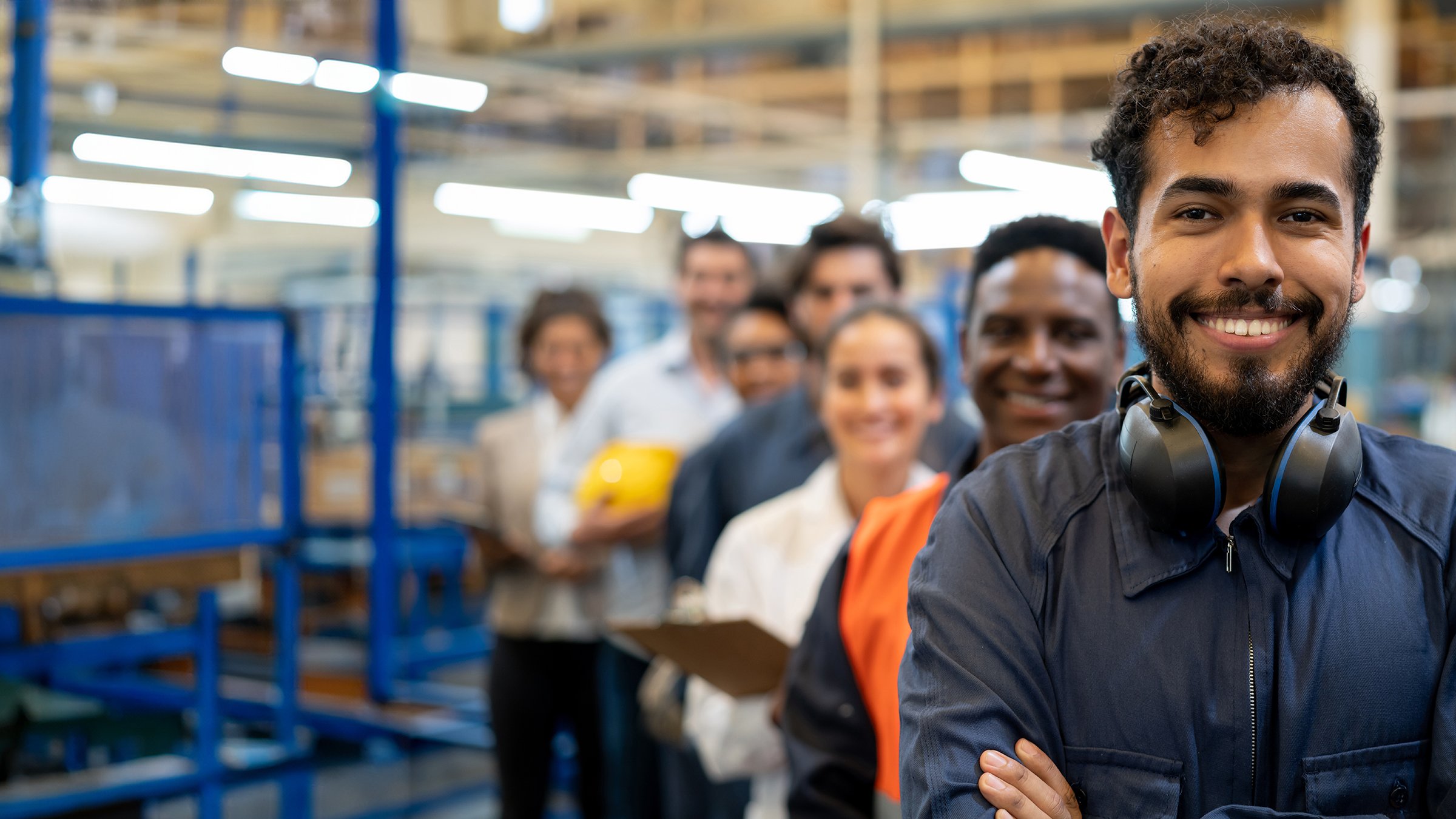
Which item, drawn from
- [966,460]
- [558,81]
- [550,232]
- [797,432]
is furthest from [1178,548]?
[558,81]

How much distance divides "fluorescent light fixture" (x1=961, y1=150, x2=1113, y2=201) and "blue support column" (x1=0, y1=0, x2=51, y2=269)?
185 inches

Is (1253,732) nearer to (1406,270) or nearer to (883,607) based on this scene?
(883,607)

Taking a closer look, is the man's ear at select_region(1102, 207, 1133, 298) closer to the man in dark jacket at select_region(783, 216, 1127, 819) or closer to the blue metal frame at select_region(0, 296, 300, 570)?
the man in dark jacket at select_region(783, 216, 1127, 819)

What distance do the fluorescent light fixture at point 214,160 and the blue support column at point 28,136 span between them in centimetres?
108

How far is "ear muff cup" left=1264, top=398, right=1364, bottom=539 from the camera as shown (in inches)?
42.3

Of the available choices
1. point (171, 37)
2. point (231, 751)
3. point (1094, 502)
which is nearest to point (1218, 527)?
point (1094, 502)

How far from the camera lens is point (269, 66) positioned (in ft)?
16.1

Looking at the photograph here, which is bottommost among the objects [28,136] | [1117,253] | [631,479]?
[631,479]

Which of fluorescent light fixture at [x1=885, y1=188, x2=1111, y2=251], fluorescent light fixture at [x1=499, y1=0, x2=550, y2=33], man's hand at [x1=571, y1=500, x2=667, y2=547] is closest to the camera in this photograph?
man's hand at [x1=571, y1=500, x2=667, y2=547]

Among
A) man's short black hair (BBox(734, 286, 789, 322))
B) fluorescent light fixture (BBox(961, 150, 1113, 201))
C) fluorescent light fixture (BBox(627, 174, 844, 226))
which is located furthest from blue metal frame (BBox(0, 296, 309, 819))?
fluorescent light fixture (BBox(627, 174, 844, 226))

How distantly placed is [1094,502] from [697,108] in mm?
8896

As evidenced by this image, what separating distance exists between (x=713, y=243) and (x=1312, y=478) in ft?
9.16

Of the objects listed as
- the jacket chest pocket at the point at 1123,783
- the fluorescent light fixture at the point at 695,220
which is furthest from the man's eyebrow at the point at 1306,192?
the fluorescent light fixture at the point at 695,220

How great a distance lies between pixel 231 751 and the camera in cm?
450
